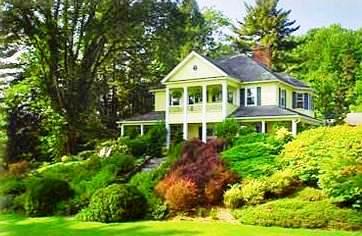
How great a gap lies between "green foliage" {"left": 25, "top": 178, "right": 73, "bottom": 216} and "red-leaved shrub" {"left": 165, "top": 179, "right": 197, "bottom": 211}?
88 cm

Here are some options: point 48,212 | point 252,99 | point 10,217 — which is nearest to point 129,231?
point 48,212

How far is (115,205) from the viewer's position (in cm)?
423

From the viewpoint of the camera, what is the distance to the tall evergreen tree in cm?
266

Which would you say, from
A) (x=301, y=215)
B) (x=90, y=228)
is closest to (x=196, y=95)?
(x=301, y=215)

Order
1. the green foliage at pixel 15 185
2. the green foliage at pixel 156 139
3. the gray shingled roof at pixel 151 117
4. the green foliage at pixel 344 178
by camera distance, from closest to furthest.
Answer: the green foliage at pixel 15 185
the green foliage at pixel 344 178
the gray shingled roof at pixel 151 117
the green foliage at pixel 156 139

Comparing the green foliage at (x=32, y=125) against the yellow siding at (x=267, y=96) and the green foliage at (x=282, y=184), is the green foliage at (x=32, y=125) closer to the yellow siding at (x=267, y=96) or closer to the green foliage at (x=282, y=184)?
the green foliage at (x=282, y=184)

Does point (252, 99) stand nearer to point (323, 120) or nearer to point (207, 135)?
point (207, 135)

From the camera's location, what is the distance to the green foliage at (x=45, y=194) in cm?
326

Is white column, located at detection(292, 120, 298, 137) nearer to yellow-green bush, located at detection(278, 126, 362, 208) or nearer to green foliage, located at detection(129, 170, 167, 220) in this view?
yellow-green bush, located at detection(278, 126, 362, 208)

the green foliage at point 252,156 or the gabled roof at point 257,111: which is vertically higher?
the gabled roof at point 257,111

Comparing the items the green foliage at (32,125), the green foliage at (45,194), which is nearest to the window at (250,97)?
the green foliage at (45,194)

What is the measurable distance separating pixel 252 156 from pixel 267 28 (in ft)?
7.84

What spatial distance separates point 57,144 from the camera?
354 centimetres

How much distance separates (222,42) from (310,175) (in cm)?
182
